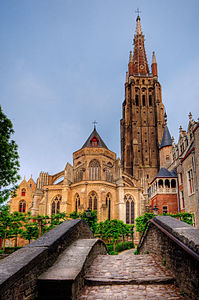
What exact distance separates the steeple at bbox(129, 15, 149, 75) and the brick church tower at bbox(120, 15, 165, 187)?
1.22m

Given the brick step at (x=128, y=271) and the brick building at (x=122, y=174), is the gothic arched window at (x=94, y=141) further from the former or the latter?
the brick step at (x=128, y=271)

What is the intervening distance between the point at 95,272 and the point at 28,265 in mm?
2533

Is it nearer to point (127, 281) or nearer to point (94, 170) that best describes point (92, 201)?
point (94, 170)

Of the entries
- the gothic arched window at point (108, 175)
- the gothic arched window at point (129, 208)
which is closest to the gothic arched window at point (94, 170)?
the gothic arched window at point (108, 175)

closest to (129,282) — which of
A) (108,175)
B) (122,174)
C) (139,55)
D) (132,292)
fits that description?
(132,292)

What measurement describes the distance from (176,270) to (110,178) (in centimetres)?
3449

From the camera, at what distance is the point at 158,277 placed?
604 centimetres

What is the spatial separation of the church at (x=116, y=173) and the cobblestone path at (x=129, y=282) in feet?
76.8

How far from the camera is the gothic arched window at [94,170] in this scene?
3856 cm

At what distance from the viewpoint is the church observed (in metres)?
35.3

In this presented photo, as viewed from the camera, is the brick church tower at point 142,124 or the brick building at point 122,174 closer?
the brick building at point 122,174

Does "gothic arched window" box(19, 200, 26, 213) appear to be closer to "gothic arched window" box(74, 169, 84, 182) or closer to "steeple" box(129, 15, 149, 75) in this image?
"gothic arched window" box(74, 169, 84, 182)

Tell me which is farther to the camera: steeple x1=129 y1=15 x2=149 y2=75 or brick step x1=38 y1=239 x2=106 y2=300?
steeple x1=129 y1=15 x2=149 y2=75

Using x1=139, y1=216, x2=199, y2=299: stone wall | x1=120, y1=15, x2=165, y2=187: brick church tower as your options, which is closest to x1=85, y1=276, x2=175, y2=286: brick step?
x1=139, y1=216, x2=199, y2=299: stone wall
